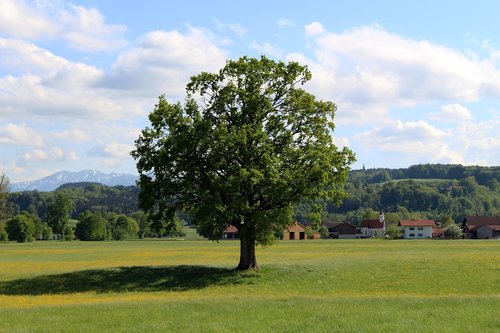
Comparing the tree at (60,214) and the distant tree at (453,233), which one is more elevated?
the tree at (60,214)

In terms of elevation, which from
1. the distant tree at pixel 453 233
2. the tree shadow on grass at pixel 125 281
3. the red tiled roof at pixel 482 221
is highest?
the red tiled roof at pixel 482 221

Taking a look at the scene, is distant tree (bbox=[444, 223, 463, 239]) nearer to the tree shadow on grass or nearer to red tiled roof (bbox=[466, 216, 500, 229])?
red tiled roof (bbox=[466, 216, 500, 229])

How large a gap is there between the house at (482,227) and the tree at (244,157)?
159 metres

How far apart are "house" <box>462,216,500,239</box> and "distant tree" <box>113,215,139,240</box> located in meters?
112

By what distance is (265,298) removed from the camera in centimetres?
2802

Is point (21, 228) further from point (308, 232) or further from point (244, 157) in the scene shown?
point (244, 157)

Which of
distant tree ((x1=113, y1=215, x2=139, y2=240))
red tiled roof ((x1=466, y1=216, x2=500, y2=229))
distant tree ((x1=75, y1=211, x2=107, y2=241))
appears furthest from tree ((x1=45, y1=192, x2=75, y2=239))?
red tiled roof ((x1=466, y1=216, x2=500, y2=229))

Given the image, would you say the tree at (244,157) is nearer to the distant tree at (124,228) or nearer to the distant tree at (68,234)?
the distant tree at (68,234)

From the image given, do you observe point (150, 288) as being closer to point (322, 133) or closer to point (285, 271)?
point (285, 271)

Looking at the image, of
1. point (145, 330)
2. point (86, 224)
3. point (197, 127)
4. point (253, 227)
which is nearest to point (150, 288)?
point (253, 227)

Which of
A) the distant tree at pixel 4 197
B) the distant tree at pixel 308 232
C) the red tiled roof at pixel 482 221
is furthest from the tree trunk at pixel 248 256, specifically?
the red tiled roof at pixel 482 221

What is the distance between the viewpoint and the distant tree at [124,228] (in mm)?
183000

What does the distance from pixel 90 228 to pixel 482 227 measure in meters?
128

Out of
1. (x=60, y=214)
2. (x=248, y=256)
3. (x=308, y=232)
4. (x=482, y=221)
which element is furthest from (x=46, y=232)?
(x=248, y=256)
